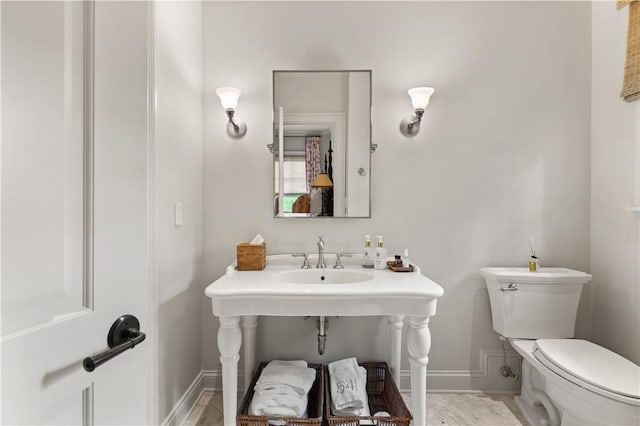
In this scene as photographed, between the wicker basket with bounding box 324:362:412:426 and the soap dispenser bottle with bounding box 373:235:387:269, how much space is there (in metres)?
0.58

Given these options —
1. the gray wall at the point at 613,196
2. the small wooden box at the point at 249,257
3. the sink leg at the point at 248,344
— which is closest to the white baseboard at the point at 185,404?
the sink leg at the point at 248,344

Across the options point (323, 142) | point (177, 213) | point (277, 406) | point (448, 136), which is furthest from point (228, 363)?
point (448, 136)

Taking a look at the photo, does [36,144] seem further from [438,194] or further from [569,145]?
[569,145]

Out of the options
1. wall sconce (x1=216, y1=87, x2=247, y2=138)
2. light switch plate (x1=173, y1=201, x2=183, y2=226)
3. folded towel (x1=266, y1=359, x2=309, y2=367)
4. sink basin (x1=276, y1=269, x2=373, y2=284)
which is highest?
wall sconce (x1=216, y1=87, x2=247, y2=138)

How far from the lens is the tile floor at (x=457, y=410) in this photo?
5.32 feet

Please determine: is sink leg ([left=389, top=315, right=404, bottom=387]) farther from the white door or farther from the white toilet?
the white door

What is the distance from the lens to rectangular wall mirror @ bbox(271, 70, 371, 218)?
1.85 meters

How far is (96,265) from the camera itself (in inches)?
23.3

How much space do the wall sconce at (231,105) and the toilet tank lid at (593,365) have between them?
1.94 m

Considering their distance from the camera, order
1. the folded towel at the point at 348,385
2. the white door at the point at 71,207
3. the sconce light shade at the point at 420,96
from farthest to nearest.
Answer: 1. the sconce light shade at the point at 420,96
2. the folded towel at the point at 348,385
3. the white door at the point at 71,207

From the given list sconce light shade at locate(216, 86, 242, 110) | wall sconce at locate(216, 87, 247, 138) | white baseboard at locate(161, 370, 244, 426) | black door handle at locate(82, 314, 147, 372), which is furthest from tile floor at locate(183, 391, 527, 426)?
sconce light shade at locate(216, 86, 242, 110)

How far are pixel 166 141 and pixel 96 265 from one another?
102 centimetres

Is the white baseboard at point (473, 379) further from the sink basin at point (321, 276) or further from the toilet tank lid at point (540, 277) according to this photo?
the sink basin at point (321, 276)

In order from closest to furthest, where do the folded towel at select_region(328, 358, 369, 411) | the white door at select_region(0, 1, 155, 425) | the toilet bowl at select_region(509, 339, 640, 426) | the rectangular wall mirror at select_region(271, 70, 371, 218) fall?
the white door at select_region(0, 1, 155, 425)
the toilet bowl at select_region(509, 339, 640, 426)
the folded towel at select_region(328, 358, 369, 411)
the rectangular wall mirror at select_region(271, 70, 371, 218)
